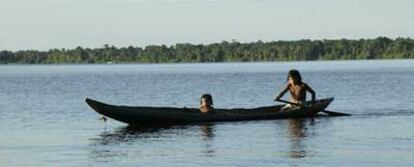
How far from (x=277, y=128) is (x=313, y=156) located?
7.82 meters

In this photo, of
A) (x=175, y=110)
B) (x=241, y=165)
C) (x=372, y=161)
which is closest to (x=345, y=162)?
(x=372, y=161)

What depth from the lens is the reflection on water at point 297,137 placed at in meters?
21.7

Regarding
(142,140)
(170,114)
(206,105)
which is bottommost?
(142,140)

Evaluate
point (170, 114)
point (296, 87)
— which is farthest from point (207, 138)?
point (296, 87)

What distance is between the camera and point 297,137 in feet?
85.0

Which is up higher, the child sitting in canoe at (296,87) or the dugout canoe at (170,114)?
the child sitting in canoe at (296,87)

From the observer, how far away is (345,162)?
1966 centimetres

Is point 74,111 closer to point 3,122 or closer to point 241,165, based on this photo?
point 3,122

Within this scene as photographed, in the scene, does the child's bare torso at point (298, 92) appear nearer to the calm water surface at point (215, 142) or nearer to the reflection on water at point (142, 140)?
the calm water surface at point (215, 142)

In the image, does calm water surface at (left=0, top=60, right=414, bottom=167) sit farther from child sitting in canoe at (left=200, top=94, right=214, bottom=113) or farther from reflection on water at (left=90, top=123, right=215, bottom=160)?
child sitting in canoe at (left=200, top=94, right=214, bottom=113)

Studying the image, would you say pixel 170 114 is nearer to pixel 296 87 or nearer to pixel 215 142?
pixel 296 87

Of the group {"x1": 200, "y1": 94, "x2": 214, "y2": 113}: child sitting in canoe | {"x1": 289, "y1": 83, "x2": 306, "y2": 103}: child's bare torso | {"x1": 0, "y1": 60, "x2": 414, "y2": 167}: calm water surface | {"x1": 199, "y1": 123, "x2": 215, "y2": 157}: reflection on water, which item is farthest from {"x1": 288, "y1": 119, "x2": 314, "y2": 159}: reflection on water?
{"x1": 200, "y1": 94, "x2": 214, "y2": 113}: child sitting in canoe

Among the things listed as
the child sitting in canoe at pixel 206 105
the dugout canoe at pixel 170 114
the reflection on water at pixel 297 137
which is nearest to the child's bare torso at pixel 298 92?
the dugout canoe at pixel 170 114

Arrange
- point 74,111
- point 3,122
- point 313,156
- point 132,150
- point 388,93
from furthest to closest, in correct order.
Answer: point 388,93, point 74,111, point 3,122, point 132,150, point 313,156
